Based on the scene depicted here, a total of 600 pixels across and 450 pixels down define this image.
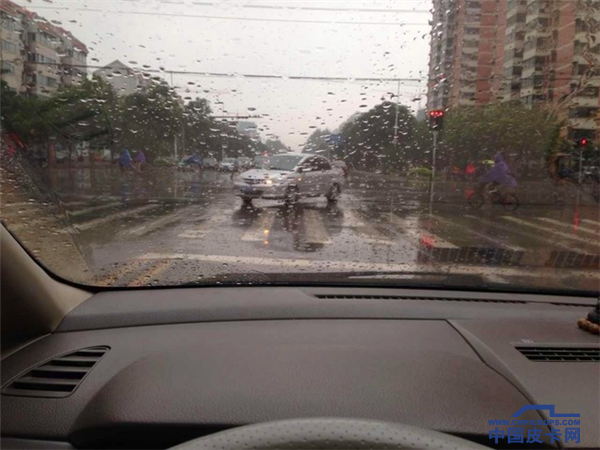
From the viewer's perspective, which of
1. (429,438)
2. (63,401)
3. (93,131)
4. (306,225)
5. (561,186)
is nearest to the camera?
(429,438)

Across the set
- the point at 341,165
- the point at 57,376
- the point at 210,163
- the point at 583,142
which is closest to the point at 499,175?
the point at 583,142

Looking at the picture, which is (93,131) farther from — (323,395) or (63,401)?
(323,395)

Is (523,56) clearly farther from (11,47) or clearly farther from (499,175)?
(11,47)

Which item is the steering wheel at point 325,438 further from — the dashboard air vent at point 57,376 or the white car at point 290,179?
the white car at point 290,179

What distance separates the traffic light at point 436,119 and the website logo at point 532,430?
506cm

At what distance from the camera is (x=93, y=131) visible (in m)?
5.35

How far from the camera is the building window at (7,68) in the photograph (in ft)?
13.5

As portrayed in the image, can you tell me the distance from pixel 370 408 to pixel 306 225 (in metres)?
5.43

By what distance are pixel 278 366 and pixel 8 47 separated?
325cm

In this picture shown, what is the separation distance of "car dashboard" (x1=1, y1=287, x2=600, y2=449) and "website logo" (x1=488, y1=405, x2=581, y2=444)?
0.02 m

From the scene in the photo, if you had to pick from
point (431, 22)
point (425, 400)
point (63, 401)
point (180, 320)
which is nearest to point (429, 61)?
point (431, 22)

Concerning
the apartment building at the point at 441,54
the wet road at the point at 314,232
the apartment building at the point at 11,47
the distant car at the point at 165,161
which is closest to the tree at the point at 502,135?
the apartment building at the point at 441,54

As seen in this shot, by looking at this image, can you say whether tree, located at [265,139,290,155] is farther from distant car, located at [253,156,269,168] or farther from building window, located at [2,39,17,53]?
building window, located at [2,39,17,53]

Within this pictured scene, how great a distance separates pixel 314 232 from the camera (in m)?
7.29
